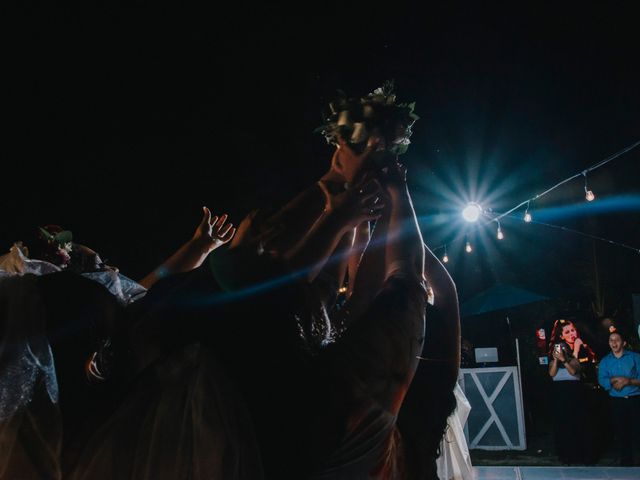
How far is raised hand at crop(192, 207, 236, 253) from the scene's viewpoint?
7.91ft

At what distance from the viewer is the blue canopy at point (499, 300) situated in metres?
11.2

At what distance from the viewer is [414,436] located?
1.64 meters

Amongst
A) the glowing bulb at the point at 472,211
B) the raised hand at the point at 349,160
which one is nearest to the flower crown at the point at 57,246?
the raised hand at the point at 349,160

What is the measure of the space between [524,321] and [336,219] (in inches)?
548

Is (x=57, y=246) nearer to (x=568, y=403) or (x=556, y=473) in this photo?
(x=556, y=473)

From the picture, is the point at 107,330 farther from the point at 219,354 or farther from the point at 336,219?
the point at 336,219

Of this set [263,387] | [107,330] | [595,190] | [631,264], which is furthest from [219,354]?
[631,264]

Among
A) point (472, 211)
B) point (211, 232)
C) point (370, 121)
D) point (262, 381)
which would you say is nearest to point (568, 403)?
point (472, 211)

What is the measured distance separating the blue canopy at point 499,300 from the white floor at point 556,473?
13.2ft

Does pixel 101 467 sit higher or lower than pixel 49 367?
lower

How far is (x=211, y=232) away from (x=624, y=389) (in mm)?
8165

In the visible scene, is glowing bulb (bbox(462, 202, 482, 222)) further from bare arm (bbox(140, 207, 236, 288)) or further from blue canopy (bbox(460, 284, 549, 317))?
bare arm (bbox(140, 207, 236, 288))

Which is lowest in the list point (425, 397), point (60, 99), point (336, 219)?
point (425, 397)

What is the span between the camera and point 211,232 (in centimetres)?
246
